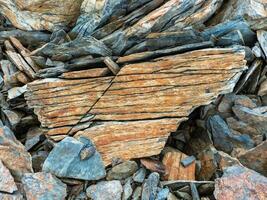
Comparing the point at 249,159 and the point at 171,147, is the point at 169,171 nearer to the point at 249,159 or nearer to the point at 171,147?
the point at 171,147

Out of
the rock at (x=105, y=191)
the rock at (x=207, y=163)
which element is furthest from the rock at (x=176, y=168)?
the rock at (x=105, y=191)

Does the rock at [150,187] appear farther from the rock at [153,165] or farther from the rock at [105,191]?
the rock at [105,191]

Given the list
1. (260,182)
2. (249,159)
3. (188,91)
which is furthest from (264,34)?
(260,182)

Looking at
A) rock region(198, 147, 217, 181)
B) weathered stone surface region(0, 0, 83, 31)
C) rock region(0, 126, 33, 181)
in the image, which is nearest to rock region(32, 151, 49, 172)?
rock region(0, 126, 33, 181)

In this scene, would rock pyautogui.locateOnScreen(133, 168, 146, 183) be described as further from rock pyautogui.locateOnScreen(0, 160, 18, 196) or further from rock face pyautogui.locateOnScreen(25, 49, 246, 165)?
rock pyautogui.locateOnScreen(0, 160, 18, 196)

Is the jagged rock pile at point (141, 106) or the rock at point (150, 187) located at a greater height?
the jagged rock pile at point (141, 106)

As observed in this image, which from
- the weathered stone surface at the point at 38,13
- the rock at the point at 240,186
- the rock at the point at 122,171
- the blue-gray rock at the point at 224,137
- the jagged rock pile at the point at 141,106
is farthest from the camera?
the weathered stone surface at the point at 38,13
